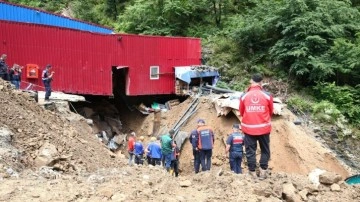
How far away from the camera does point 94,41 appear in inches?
740

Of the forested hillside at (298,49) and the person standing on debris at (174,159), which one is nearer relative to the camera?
the person standing on debris at (174,159)

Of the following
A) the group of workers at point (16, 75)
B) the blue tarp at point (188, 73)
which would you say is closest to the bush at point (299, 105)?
the blue tarp at point (188, 73)

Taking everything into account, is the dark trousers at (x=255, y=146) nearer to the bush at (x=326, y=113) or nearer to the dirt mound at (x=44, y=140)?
the dirt mound at (x=44, y=140)

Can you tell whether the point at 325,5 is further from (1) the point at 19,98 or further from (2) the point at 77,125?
(1) the point at 19,98

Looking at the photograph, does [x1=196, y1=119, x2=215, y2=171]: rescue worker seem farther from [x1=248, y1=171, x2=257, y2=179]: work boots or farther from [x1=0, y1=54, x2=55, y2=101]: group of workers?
[x1=0, y1=54, x2=55, y2=101]: group of workers

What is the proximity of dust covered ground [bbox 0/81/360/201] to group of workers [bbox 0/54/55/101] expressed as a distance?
1.16 metres

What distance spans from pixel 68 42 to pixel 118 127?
4794 mm

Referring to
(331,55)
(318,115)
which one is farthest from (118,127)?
(331,55)

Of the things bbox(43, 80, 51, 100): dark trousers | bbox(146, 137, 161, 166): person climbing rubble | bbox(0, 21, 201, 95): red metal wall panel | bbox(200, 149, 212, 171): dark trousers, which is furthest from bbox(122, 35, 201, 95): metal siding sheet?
bbox(200, 149, 212, 171): dark trousers

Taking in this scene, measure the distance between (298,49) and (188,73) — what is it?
548cm

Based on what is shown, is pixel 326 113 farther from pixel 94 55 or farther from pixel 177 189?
pixel 177 189

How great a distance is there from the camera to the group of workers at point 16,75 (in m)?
14.6

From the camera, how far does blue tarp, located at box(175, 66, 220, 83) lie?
2094 cm

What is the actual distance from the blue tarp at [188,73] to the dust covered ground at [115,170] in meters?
3.93
